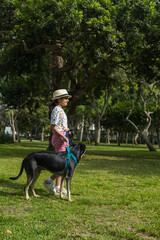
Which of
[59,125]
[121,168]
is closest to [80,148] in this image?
[59,125]

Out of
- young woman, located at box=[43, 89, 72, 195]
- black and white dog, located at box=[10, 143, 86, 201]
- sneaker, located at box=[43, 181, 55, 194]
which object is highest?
young woman, located at box=[43, 89, 72, 195]

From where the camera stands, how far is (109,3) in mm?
13594

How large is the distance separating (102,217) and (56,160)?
5.18ft

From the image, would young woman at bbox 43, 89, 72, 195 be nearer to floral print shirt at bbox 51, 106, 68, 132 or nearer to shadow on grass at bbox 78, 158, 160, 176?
floral print shirt at bbox 51, 106, 68, 132

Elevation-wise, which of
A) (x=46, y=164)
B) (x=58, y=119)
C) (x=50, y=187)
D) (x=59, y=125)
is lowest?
(x=50, y=187)

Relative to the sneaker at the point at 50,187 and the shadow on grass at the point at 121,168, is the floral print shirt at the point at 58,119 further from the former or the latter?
the shadow on grass at the point at 121,168

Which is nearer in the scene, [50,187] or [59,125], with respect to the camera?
[59,125]

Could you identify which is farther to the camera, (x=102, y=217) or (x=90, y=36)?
(x=90, y=36)

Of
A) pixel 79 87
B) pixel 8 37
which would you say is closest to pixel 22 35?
pixel 8 37

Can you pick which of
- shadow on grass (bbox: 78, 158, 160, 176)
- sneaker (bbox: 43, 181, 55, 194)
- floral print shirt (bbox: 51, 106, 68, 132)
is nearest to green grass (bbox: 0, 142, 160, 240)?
sneaker (bbox: 43, 181, 55, 194)

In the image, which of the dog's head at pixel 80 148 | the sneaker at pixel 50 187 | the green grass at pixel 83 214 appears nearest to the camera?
→ the green grass at pixel 83 214

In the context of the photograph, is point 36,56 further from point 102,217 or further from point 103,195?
point 102,217

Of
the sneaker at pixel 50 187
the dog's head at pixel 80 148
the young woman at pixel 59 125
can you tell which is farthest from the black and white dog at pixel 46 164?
the sneaker at pixel 50 187

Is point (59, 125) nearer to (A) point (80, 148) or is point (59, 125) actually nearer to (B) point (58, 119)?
(B) point (58, 119)
